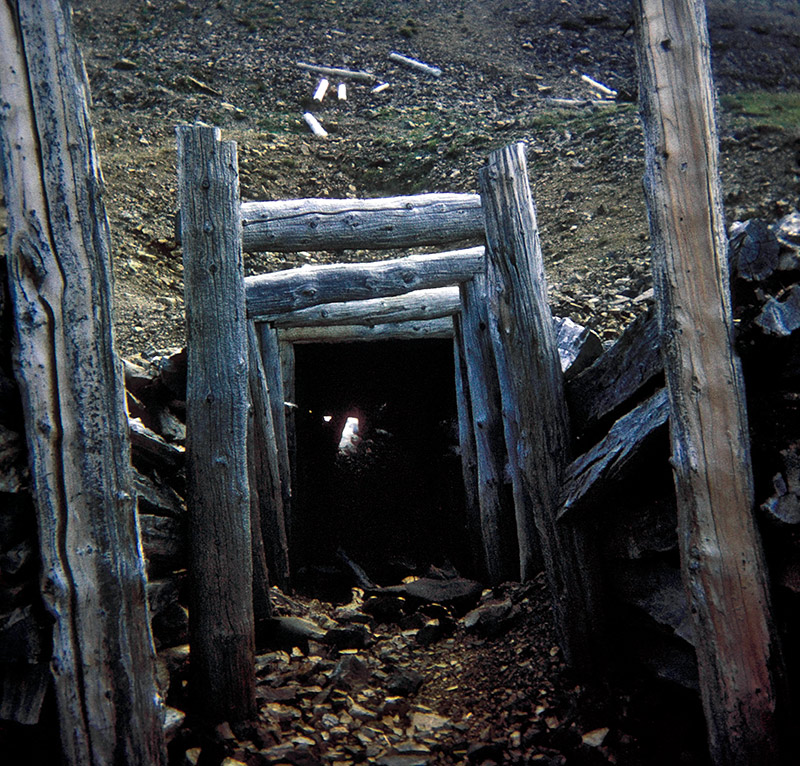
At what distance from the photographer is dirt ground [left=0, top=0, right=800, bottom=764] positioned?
2.83 m

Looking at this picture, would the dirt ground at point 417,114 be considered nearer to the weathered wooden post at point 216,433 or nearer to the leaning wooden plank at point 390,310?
the leaning wooden plank at point 390,310

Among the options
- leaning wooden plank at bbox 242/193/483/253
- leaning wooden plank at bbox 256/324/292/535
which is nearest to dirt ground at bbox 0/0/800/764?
leaning wooden plank at bbox 256/324/292/535

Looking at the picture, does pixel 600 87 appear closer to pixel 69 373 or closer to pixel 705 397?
pixel 705 397

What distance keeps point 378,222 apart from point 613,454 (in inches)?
72.0

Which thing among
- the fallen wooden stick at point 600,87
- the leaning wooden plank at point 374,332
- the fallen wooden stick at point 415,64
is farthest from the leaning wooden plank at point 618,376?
the fallen wooden stick at point 415,64

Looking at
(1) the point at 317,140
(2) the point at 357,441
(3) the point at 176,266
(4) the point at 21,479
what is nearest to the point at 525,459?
(4) the point at 21,479

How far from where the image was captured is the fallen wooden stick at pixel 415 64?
1271cm

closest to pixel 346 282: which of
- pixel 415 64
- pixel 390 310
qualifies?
pixel 390 310

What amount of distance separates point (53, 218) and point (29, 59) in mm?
441

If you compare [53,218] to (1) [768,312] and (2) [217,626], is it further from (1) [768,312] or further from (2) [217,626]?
(1) [768,312]

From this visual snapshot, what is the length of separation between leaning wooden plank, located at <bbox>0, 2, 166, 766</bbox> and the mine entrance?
3.54 m

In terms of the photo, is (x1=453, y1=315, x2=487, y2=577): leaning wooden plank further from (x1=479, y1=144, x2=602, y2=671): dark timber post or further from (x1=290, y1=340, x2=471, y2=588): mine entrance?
(x1=479, y1=144, x2=602, y2=671): dark timber post

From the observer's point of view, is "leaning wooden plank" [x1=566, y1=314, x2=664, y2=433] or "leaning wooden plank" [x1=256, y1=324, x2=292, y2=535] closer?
"leaning wooden plank" [x1=566, y1=314, x2=664, y2=433]

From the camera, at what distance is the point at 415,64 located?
1298cm
